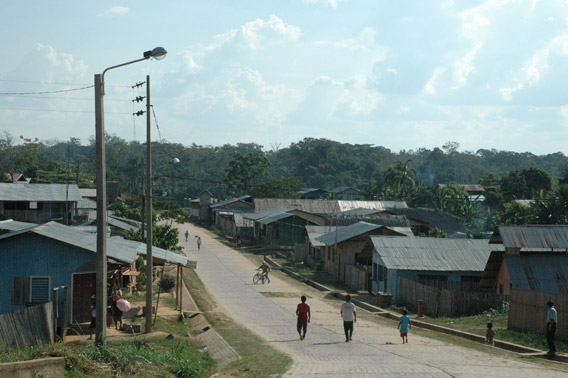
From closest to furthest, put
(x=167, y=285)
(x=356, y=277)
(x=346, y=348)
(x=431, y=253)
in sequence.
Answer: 1. (x=346, y=348)
2. (x=431, y=253)
3. (x=167, y=285)
4. (x=356, y=277)

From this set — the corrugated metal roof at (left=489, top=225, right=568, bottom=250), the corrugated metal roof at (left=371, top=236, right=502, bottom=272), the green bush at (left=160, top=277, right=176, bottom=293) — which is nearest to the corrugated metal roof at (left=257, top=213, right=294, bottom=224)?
the green bush at (left=160, top=277, right=176, bottom=293)

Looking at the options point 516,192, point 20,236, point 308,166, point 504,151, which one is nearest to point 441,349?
point 20,236

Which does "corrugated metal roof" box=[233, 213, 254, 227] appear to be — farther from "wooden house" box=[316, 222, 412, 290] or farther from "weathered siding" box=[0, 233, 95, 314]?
"weathered siding" box=[0, 233, 95, 314]

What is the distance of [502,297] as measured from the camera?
91.7ft

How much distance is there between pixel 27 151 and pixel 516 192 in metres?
69.1

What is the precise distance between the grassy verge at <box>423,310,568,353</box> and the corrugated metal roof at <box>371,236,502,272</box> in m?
6.23

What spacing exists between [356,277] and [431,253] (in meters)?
6.37

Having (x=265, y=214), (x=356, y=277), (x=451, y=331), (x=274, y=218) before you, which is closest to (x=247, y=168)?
(x=265, y=214)

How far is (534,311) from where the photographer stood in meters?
21.7

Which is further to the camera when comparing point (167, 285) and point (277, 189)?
point (277, 189)

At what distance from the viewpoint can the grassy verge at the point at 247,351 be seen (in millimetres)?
15974

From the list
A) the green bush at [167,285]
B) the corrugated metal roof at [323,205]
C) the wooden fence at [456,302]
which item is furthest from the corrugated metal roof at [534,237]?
the corrugated metal roof at [323,205]

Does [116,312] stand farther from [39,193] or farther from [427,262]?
[39,193]

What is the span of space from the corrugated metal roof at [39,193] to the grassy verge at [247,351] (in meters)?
29.8
